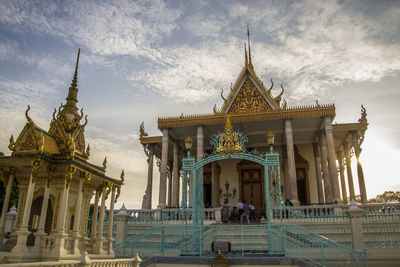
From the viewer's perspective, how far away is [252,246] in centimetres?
1090

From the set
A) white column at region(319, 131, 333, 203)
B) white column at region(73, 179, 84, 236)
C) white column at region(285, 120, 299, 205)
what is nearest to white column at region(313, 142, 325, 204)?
white column at region(319, 131, 333, 203)

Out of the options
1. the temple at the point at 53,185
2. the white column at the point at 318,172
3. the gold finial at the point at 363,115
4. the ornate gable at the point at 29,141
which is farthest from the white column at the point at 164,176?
the gold finial at the point at 363,115

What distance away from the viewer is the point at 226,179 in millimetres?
23703

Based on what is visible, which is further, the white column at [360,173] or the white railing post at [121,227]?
the white column at [360,173]

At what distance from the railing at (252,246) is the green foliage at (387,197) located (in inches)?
1067

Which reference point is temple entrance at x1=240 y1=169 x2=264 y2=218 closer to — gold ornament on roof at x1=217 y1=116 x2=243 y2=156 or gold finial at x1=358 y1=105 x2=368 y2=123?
gold finial at x1=358 y1=105 x2=368 y2=123

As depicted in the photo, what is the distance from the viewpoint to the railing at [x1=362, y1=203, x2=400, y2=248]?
1123cm

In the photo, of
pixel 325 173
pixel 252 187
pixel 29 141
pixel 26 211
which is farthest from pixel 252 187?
pixel 26 211

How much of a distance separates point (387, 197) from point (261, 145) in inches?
794

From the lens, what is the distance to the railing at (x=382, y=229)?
442 inches

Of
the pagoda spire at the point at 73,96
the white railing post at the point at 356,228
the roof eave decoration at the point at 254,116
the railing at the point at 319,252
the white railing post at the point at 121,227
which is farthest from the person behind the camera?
the roof eave decoration at the point at 254,116

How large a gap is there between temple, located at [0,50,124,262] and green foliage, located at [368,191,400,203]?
33438 mm

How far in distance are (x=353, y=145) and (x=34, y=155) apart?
1881 cm

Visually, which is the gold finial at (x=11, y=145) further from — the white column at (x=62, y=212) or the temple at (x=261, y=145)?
the temple at (x=261, y=145)
